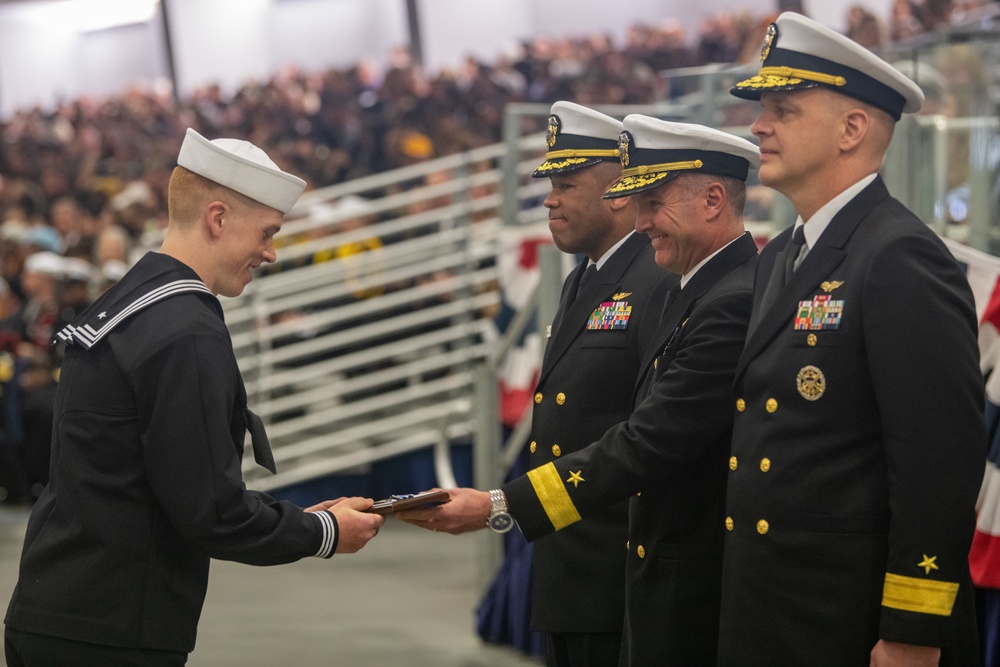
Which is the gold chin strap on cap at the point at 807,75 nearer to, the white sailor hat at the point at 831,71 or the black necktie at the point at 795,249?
the white sailor hat at the point at 831,71

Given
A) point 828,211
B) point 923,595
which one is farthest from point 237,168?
point 923,595

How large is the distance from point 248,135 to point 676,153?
1267 cm

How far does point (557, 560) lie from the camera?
10.9 ft

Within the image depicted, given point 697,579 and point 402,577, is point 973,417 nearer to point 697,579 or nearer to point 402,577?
point 697,579

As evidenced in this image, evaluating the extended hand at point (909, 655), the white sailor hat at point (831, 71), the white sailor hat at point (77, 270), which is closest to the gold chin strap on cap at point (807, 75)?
the white sailor hat at point (831, 71)

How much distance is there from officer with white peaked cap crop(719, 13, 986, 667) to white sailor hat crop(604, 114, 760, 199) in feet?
1.15

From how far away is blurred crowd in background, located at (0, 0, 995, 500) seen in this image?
9.40 m

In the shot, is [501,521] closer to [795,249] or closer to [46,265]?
[795,249]

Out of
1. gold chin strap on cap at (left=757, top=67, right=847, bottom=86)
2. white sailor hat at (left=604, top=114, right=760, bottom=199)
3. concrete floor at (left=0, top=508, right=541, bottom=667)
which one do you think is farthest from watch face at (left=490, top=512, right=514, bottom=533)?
concrete floor at (left=0, top=508, right=541, bottom=667)

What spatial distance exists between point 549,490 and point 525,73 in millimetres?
11068

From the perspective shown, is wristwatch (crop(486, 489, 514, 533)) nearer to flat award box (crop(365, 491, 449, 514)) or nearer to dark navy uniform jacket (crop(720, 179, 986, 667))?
flat award box (crop(365, 491, 449, 514))

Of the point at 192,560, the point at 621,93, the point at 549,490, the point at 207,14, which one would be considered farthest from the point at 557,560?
the point at 207,14

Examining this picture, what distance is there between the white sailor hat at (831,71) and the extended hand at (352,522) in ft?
3.72

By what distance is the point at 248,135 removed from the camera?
15078 millimetres
